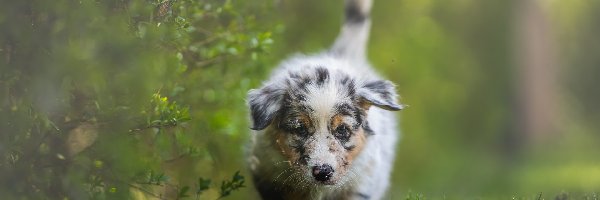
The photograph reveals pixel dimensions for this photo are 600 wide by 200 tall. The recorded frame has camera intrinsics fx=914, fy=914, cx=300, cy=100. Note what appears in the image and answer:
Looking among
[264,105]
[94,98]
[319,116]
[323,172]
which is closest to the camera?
[94,98]

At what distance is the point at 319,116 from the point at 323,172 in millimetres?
257

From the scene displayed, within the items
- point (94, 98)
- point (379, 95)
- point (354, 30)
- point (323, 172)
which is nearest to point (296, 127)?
point (323, 172)

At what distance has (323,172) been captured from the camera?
3.86m

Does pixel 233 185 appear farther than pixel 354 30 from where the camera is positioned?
No

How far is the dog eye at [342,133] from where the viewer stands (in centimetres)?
400

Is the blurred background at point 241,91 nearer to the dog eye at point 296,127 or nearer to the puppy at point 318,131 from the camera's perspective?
the puppy at point 318,131

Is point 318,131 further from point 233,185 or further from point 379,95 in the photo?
point 233,185

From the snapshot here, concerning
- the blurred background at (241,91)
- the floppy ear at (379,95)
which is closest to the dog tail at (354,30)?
the blurred background at (241,91)

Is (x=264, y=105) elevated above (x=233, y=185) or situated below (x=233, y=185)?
above

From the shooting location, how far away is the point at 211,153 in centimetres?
473

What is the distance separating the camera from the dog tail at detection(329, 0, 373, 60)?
17.7ft

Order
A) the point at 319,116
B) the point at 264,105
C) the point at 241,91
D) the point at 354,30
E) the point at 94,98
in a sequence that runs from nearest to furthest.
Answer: the point at 94,98
the point at 319,116
the point at 264,105
the point at 241,91
the point at 354,30

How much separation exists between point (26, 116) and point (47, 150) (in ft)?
0.63

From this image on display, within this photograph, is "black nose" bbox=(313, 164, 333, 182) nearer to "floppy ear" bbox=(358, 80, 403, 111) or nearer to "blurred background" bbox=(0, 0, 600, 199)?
"floppy ear" bbox=(358, 80, 403, 111)
